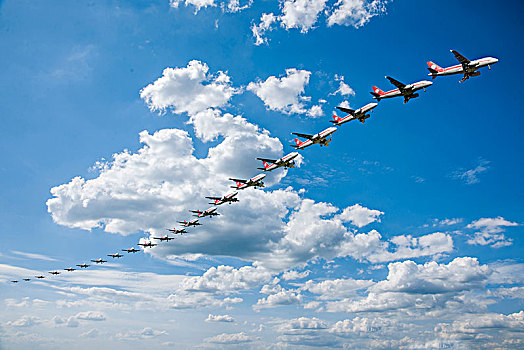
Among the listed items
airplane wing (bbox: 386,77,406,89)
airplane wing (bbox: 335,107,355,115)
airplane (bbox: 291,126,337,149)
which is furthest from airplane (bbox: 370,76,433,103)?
airplane (bbox: 291,126,337,149)

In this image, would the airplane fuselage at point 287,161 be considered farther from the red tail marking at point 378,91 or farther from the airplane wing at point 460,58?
the airplane wing at point 460,58

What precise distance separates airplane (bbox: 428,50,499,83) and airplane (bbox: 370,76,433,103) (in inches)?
140

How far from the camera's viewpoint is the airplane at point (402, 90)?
88.1 m

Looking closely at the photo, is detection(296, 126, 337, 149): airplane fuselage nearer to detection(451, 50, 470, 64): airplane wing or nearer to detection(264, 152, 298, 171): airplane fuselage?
detection(264, 152, 298, 171): airplane fuselage

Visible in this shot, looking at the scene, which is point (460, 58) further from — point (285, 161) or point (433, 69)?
point (285, 161)

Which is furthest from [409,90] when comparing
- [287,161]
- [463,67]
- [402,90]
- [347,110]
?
[287,161]

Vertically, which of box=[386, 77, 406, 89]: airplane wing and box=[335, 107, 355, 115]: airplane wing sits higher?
box=[335, 107, 355, 115]: airplane wing

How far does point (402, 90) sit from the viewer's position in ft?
296

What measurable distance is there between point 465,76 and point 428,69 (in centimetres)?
868

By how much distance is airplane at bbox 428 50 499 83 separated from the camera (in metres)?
76.9

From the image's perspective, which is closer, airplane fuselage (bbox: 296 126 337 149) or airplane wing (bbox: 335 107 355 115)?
airplane wing (bbox: 335 107 355 115)

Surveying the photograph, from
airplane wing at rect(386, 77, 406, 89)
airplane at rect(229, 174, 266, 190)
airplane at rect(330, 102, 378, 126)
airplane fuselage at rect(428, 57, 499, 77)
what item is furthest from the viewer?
airplane at rect(229, 174, 266, 190)

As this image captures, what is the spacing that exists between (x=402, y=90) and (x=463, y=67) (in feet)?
48.6

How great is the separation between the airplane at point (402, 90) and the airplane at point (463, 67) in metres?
3.56
